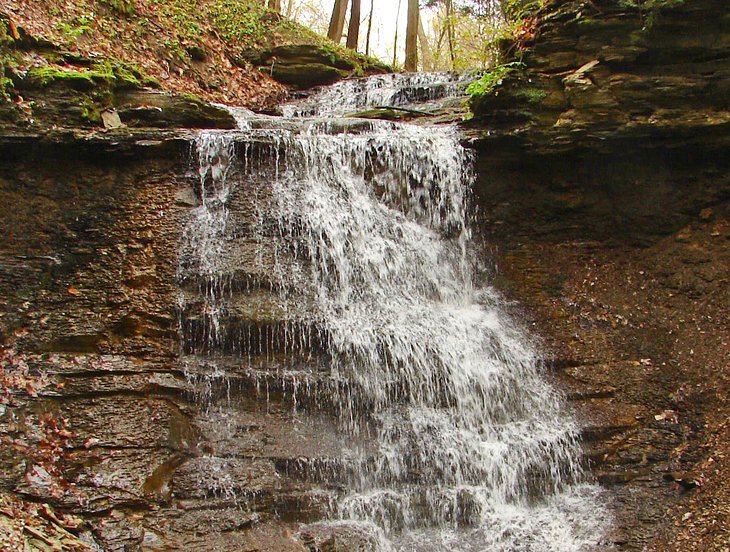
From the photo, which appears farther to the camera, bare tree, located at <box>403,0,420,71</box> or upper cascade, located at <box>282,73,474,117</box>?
bare tree, located at <box>403,0,420,71</box>

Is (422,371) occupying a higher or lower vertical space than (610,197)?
lower

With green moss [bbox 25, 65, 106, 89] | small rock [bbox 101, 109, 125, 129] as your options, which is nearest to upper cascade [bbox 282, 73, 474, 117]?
small rock [bbox 101, 109, 125, 129]

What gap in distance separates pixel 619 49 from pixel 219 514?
7.74m

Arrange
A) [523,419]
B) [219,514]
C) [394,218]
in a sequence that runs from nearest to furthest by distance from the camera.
A: [219,514] → [523,419] → [394,218]

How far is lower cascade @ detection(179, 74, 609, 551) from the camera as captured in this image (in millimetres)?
6625

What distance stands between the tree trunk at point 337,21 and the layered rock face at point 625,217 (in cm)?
1058

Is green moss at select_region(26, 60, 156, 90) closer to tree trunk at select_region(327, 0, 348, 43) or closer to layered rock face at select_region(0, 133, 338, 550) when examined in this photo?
layered rock face at select_region(0, 133, 338, 550)

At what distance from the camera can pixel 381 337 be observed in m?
7.63

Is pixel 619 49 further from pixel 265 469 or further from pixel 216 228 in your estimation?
pixel 265 469

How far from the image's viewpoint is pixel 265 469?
6488 mm

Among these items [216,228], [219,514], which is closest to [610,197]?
[216,228]

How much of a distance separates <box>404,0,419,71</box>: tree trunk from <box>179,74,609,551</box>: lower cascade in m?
10.4

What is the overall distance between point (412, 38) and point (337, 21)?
2.44 meters

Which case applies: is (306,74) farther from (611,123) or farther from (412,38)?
(611,123)
